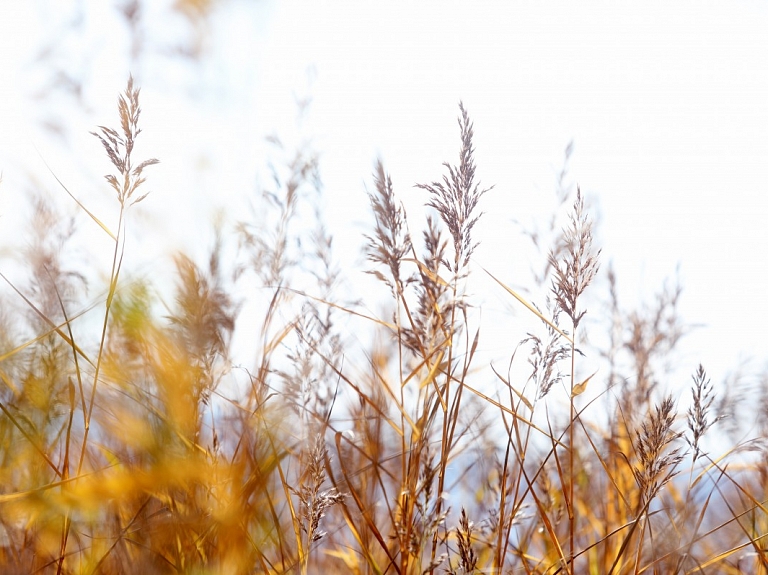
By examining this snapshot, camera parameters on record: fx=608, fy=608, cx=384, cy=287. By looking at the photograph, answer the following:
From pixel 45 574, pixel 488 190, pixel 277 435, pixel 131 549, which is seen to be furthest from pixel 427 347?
pixel 45 574

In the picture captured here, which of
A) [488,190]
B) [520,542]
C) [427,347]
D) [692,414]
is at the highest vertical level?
[488,190]

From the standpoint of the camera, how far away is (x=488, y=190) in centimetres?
114

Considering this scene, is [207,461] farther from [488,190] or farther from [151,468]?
[488,190]

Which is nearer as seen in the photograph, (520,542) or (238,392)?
(238,392)

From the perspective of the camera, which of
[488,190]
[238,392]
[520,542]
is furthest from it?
[520,542]

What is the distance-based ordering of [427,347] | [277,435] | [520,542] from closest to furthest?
[427,347], [277,435], [520,542]

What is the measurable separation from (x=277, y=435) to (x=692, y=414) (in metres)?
0.83

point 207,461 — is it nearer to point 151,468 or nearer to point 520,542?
point 151,468

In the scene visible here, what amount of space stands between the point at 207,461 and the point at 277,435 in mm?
152

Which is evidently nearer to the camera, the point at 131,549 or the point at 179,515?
the point at 179,515

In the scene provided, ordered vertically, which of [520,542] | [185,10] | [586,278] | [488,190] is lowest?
[520,542]

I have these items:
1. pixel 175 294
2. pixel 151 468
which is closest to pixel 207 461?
pixel 151 468

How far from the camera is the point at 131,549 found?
122cm

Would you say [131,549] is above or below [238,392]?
below
